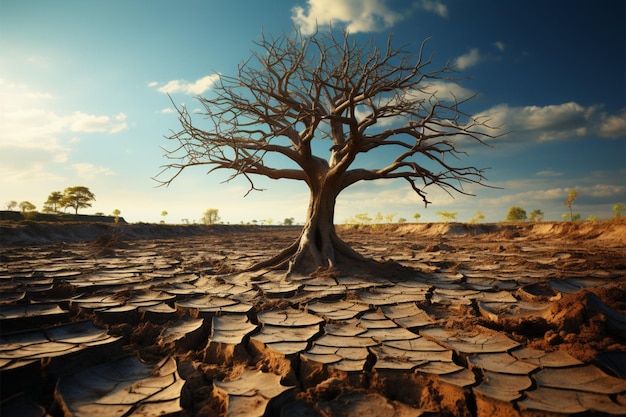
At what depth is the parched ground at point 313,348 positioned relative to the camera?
5.85 ft

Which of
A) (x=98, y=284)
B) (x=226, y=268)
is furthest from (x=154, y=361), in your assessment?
(x=226, y=268)

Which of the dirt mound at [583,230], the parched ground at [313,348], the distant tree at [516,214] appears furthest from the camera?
the distant tree at [516,214]

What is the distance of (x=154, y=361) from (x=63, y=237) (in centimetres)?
1547

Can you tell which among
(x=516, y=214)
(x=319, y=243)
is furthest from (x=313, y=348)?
(x=516, y=214)

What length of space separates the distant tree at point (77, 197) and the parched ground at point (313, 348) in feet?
130

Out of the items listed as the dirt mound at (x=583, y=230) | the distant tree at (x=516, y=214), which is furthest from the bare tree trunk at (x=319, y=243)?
the distant tree at (x=516, y=214)

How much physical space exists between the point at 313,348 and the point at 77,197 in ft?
147

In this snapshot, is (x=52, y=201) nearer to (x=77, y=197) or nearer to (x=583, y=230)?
(x=77, y=197)

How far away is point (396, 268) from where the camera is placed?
5484 mm

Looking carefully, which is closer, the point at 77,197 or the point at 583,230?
the point at 583,230

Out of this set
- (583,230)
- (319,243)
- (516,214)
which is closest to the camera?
(319,243)

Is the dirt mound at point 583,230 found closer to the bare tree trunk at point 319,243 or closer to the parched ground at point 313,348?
the parched ground at point 313,348

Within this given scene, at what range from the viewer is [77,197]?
1460 inches

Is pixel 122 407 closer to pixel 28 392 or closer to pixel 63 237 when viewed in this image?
pixel 28 392
